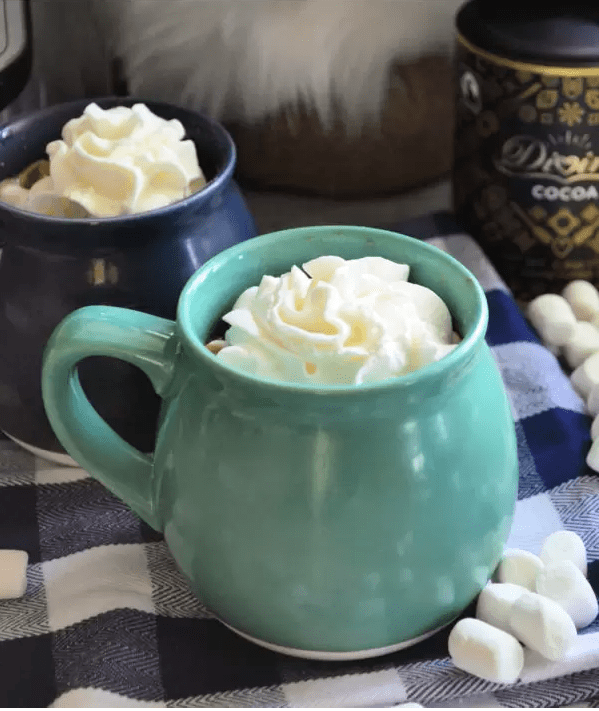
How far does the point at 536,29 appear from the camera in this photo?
61cm

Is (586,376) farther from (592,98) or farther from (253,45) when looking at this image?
(253,45)

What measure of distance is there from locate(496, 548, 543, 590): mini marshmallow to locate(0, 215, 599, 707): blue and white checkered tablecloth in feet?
0.08

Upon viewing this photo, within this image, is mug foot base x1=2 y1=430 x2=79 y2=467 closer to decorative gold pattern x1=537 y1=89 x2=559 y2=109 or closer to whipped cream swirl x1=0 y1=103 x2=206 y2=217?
whipped cream swirl x1=0 y1=103 x2=206 y2=217

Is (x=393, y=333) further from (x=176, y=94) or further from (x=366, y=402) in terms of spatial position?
(x=176, y=94)

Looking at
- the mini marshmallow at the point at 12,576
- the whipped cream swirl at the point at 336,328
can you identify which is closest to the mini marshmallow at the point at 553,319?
the whipped cream swirl at the point at 336,328

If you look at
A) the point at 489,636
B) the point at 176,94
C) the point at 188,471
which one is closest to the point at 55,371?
the point at 188,471

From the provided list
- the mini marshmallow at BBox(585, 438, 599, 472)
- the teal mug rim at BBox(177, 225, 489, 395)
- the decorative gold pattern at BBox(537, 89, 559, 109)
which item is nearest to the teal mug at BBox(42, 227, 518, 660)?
the teal mug rim at BBox(177, 225, 489, 395)

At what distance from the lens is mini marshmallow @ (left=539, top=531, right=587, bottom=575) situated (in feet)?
1.56

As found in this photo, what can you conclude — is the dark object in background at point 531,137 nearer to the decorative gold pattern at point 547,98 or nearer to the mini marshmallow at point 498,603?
the decorative gold pattern at point 547,98

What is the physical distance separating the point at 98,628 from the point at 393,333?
0.19m

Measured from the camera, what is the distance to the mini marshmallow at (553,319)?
625 millimetres

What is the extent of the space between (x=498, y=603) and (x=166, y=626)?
0.15m

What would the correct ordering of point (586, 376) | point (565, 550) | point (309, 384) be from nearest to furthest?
point (309, 384), point (565, 550), point (586, 376)

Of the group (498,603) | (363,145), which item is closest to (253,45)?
(363,145)
